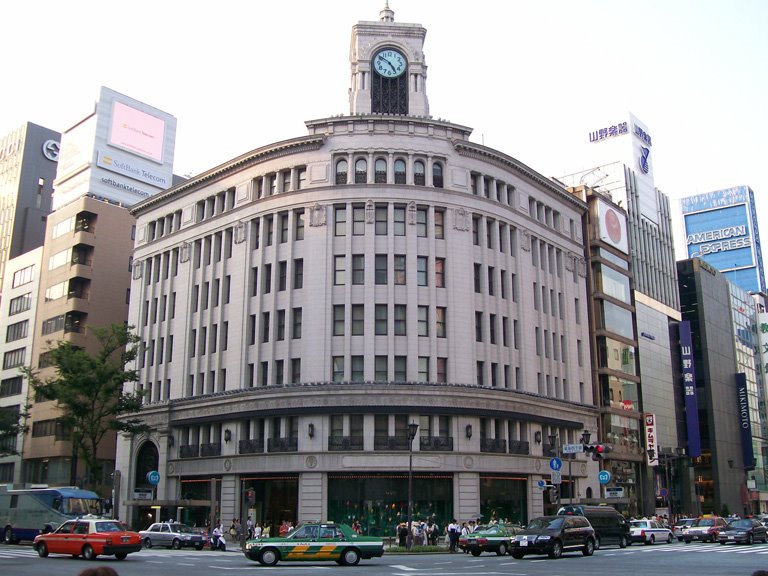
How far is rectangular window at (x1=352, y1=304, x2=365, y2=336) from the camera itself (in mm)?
53062

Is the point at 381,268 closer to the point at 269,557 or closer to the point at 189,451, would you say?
the point at 189,451

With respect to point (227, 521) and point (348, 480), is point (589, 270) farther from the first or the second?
point (227, 521)

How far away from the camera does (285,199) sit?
186ft

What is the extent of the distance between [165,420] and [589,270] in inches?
1525

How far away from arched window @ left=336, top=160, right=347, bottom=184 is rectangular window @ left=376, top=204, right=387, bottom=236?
3.31 m

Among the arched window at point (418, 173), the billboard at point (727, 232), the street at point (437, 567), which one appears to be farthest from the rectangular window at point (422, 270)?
the billboard at point (727, 232)

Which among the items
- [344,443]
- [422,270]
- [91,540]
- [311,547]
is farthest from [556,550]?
[422,270]

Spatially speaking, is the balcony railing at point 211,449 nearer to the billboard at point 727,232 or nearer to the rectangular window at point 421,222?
the rectangular window at point 421,222

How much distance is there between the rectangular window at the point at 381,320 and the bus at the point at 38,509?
20089 mm

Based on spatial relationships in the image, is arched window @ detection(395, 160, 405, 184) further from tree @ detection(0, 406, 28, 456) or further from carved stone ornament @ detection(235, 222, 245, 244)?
tree @ detection(0, 406, 28, 456)

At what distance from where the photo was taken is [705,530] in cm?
4769

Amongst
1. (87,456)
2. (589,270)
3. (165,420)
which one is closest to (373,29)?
(589,270)

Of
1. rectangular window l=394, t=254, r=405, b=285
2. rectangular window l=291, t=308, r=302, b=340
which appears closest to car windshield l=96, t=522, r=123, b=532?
rectangular window l=291, t=308, r=302, b=340

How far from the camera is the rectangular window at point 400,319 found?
53062 mm
